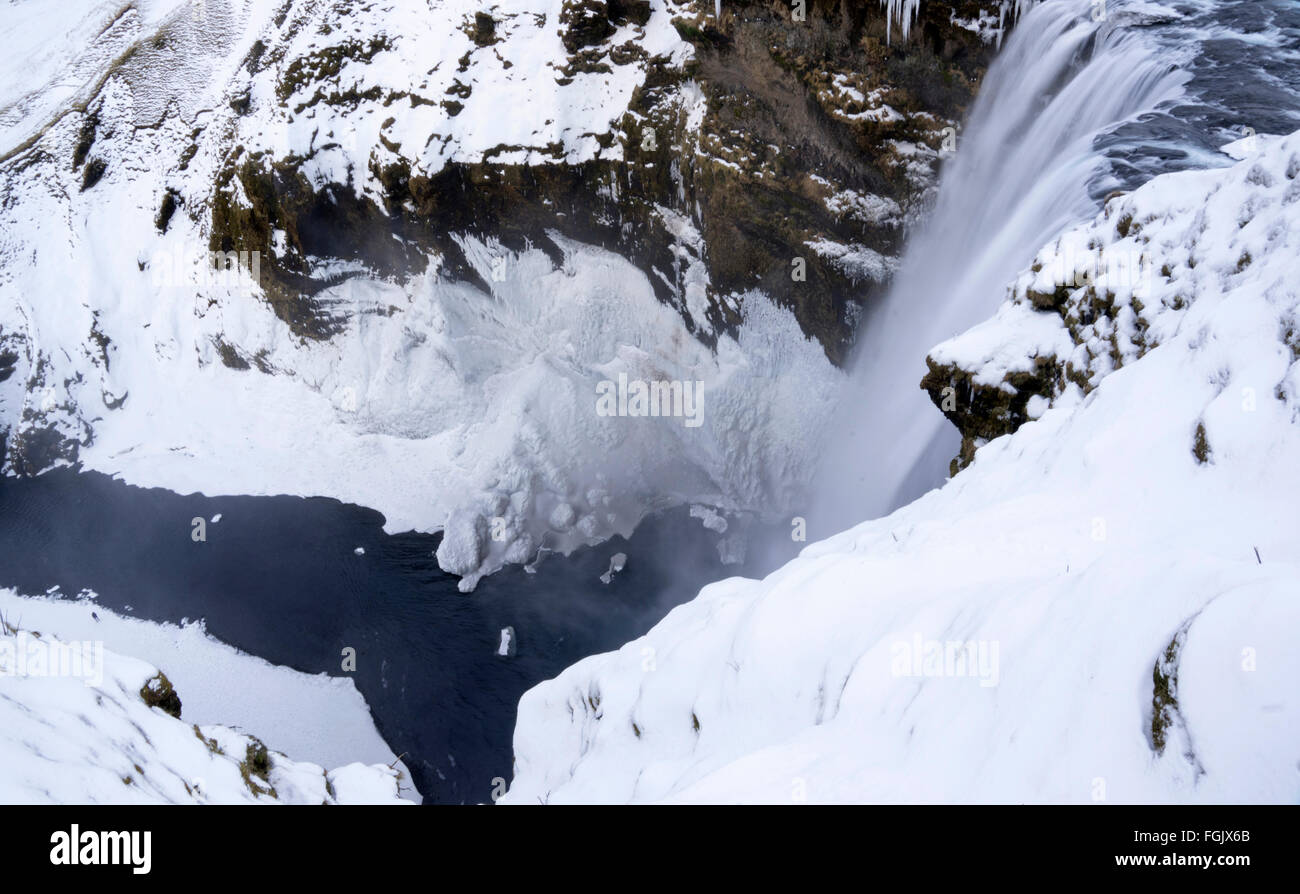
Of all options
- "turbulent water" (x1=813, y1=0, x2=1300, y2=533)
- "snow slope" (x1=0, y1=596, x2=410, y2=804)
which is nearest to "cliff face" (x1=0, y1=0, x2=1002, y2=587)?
"turbulent water" (x1=813, y1=0, x2=1300, y2=533)

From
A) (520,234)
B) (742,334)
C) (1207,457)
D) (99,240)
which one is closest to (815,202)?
(742,334)

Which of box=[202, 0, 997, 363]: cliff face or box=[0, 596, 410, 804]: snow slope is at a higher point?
box=[202, 0, 997, 363]: cliff face

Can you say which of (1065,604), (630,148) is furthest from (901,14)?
(1065,604)

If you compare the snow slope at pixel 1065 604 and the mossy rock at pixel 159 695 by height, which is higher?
the snow slope at pixel 1065 604

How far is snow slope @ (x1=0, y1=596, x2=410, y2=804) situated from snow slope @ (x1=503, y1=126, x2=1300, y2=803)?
3.28 m

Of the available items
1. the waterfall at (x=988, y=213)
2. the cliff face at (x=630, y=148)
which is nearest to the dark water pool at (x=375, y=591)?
the waterfall at (x=988, y=213)

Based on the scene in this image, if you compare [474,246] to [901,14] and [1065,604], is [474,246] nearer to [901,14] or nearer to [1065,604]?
[901,14]

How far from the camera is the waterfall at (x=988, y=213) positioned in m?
14.1

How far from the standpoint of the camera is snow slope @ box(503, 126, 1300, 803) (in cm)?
422

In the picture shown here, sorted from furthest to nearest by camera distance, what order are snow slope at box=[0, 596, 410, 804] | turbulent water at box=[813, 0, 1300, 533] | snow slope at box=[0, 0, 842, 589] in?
snow slope at box=[0, 0, 842, 589] < turbulent water at box=[813, 0, 1300, 533] < snow slope at box=[0, 596, 410, 804]

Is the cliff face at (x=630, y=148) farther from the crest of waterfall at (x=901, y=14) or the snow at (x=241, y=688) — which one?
the snow at (x=241, y=688)

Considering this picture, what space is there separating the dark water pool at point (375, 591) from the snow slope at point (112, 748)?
8716 millimetres

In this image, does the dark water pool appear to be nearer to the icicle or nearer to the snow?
the snow

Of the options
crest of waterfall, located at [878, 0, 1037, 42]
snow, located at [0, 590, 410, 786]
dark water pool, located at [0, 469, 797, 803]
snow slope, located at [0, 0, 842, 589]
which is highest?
crest of waterfall, located at [878, 0, 1037, 42]
